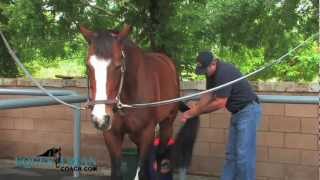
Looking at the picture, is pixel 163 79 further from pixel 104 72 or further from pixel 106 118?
pixel 106 118

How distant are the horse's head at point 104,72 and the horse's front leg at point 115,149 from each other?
30.3 inches

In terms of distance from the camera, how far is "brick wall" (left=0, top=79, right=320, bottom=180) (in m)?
7.09

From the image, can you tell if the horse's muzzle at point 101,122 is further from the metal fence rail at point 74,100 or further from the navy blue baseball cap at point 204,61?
the navy blue baseball cap at point 204,61

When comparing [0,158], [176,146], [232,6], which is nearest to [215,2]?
[232,6]

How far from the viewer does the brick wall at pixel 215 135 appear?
709 centimetres

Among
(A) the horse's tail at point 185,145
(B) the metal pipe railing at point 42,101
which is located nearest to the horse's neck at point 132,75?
(B) the metal pipe railing at point 42,101

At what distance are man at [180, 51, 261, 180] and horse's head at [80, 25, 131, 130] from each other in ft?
3.48

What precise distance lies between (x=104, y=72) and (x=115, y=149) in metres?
1.11

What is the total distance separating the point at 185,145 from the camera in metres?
6.50

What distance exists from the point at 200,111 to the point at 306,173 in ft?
7.15

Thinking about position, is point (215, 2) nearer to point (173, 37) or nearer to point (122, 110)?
point (173, 37)

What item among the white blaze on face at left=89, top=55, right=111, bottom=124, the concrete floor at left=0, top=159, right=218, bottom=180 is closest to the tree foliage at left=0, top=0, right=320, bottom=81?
the concrete floor at left=0, top=159, right=218, bottom=180

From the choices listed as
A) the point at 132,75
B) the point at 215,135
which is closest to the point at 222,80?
the point at 132,75

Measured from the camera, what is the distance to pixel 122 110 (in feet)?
16.9
